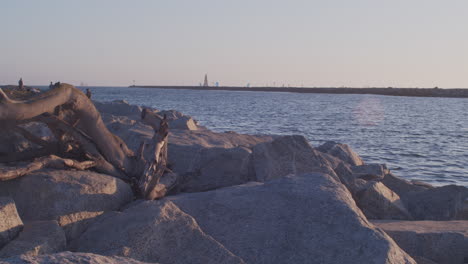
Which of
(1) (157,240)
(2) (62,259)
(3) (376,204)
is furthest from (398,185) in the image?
(2) (62,259)

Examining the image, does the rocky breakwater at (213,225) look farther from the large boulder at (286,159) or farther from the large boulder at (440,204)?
the large boulder at (286,159)

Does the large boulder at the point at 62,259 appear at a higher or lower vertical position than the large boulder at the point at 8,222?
higher

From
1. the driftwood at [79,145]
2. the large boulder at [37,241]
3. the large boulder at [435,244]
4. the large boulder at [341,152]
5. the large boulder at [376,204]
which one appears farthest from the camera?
the large boulder at [341,152]

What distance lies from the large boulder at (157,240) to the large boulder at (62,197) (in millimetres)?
369

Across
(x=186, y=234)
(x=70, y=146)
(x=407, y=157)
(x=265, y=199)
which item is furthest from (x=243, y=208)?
(x=407, y=157)

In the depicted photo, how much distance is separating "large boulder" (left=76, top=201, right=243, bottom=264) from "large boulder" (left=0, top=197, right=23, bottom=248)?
52 cm

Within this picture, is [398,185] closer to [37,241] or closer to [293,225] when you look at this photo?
[293,225]

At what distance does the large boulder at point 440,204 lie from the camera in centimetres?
622

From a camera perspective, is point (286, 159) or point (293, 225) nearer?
point (293, 225)

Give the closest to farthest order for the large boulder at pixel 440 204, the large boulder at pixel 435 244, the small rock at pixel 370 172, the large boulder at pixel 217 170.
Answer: the large boulder at pixel 435 244 < the large boulder at pixel 217 170 < the large boulder at pixel 440 204 < the small rock at pixel 370 172

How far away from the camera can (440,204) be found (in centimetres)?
629

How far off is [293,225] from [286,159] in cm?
284

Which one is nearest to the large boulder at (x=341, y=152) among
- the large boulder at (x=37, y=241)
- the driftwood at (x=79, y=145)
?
the driftwood at (x=79, y=145)

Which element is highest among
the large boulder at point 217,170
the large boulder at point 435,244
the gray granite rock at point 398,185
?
the large boulder at point 217,170
